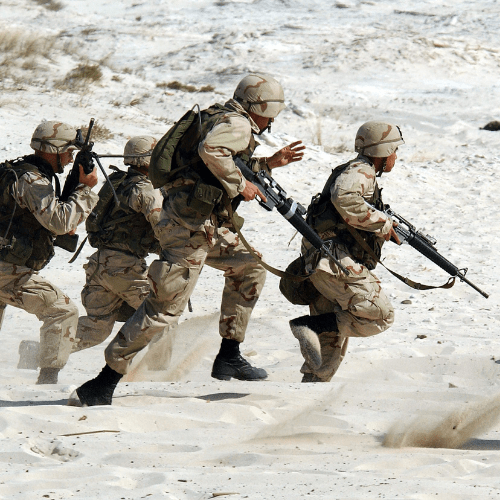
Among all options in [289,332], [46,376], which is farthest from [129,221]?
[289,332]

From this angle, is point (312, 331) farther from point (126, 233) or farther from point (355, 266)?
point (126, 233)

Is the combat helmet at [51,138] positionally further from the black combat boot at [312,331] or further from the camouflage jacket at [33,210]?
the black combat boot at [312,331]

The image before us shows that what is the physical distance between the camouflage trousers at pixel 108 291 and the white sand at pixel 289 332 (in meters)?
0.34

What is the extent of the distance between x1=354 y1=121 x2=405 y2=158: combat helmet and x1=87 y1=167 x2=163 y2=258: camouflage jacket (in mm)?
1335

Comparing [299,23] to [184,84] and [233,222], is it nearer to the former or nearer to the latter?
[184,84]

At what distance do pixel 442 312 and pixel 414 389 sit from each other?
2.57 m

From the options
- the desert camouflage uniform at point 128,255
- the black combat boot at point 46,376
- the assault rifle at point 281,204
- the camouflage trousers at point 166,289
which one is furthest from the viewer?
the desert camouflage uniform at point 128,255

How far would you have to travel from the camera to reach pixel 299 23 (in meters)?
23.2

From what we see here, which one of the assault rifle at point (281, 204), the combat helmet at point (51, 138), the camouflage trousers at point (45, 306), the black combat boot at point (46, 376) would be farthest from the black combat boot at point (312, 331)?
the combat helmet at point (51, 138)

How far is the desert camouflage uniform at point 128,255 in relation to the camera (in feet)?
18.4

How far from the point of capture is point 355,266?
5.14m

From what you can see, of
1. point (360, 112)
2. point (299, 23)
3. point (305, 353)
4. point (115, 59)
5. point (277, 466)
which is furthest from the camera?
point (299, 23)

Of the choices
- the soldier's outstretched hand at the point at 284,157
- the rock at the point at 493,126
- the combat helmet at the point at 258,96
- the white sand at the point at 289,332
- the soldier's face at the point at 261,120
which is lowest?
the rock at the point at 493,126

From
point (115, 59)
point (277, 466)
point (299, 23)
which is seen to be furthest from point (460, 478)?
point (299, 23)
